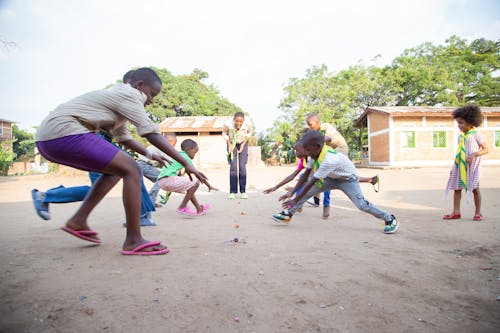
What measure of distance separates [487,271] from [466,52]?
3505 centimetres

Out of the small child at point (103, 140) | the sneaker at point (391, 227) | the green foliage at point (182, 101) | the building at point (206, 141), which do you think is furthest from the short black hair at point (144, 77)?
the green foliage at point (182, 101)

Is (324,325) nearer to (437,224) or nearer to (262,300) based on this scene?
(262,300)

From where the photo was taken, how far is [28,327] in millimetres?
1378

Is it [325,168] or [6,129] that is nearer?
[325,168]

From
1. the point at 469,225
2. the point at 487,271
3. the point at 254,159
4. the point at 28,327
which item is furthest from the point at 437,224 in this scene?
the point at 254,159

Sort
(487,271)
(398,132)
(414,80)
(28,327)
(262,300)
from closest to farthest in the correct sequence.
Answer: (28,327) → (262,300) → (487,271) → (398,132) → (414,80)

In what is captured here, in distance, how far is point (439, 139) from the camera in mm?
19938

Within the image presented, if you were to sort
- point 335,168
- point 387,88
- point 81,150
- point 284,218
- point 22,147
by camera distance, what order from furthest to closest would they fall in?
point 22,147 < point 387,88 < point 284,218 < point 335,168 < point 81,150

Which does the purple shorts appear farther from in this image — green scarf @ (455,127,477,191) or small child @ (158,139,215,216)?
green scarf @ (455,127,477,191)

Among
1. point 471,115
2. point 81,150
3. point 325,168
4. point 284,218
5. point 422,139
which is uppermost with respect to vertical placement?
point 422,139

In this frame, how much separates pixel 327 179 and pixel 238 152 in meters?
3.16

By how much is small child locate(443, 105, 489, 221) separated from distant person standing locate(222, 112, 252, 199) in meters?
3.77

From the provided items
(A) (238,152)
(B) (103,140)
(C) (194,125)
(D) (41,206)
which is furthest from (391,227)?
(C) (194,125)

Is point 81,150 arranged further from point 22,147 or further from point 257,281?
point 22,147
